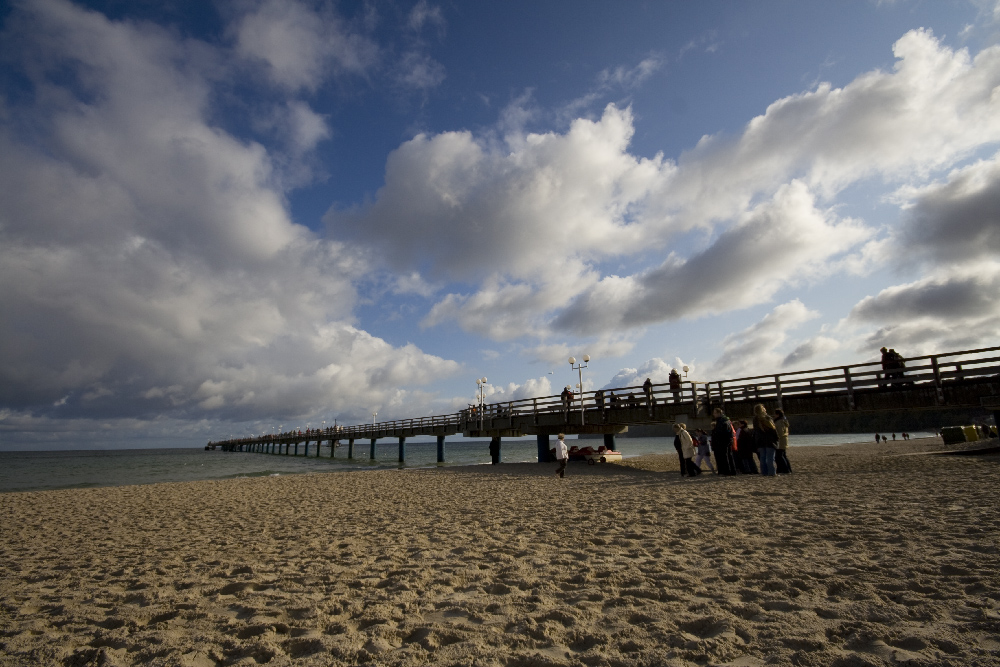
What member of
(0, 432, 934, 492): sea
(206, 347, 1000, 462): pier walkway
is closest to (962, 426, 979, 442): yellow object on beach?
(206, 347, 1000, 462): pier walkway

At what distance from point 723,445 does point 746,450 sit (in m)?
0.80

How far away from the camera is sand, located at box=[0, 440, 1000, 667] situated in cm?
328

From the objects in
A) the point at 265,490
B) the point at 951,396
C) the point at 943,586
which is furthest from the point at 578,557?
the point at 951,396

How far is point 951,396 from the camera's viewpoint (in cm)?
1409

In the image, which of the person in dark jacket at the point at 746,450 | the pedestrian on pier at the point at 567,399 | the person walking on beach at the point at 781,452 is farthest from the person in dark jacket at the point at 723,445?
the pedestrian on pier at the point at 567,399

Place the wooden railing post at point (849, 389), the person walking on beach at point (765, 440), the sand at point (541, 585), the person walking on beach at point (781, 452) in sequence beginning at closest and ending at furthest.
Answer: the sand at point (541, 585) → the person walking on beach at point (765, 440) → the person walking on beach at point (781, 452) → the wooden railing post at point (849, 389)

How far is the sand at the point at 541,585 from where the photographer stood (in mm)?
3279

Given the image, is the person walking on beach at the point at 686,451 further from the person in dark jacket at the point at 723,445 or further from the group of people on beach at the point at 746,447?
the person in dark jacket at the point at 723,445

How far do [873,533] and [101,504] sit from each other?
1715 cm

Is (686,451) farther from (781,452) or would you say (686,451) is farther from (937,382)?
(937,382)

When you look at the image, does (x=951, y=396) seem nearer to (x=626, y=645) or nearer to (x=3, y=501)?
(x=626, y=645)

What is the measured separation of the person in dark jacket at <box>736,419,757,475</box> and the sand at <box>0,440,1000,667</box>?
332cm

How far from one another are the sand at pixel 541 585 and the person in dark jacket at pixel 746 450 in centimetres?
332

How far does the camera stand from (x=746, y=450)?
1304 cm
